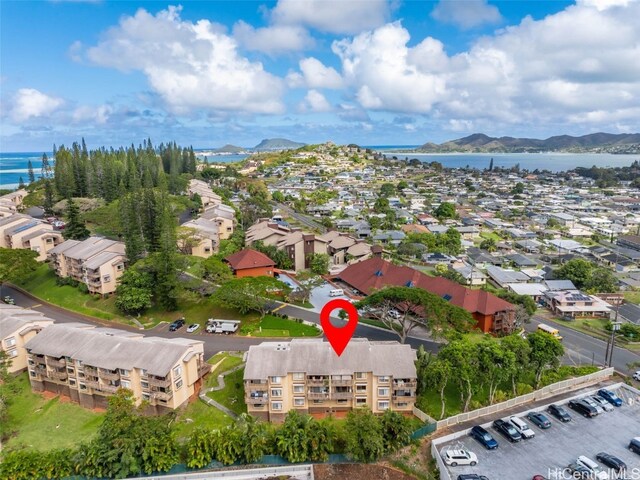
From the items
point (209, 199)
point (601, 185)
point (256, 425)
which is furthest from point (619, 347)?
point (601, 185)

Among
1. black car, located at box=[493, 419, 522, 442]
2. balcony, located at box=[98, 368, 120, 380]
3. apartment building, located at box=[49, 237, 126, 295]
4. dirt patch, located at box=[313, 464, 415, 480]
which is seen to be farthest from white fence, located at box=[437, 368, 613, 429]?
apartment building, located at box=[49, 237, 126, 295]

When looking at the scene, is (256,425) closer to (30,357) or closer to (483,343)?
(483,343)

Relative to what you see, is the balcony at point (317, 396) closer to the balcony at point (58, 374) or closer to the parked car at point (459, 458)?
the parked car at point (459, 458)

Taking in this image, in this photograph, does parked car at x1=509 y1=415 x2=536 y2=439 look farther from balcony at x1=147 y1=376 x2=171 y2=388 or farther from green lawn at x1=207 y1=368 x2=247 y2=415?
balcony at x1=147 y1=376 x2=171 y2=388

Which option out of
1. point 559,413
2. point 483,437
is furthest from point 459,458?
point 559,413

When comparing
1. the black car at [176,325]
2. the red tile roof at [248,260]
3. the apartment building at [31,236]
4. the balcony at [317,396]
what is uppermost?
the apartment building at [31,236]

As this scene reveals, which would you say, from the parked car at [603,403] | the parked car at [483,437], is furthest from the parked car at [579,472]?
the parked car at [603,403]

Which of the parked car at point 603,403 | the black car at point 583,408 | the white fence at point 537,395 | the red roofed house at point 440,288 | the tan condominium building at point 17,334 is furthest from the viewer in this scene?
the red roofed house at point 440,288
